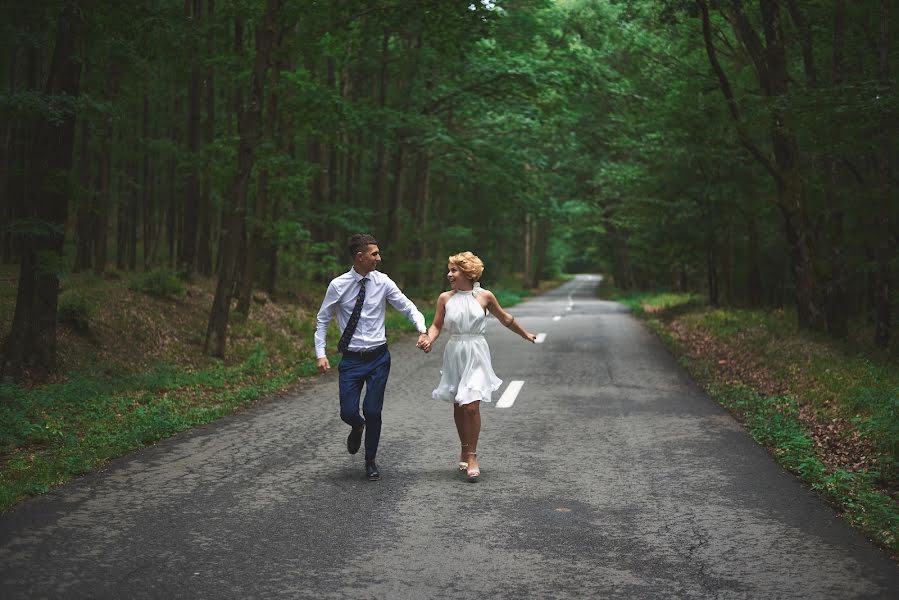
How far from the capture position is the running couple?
6.70 m

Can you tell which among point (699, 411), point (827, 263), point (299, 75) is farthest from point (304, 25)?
point (827, 263)

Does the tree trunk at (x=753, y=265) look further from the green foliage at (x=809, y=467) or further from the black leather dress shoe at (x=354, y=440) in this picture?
the black leather dress shoe at (x=354, y=440)

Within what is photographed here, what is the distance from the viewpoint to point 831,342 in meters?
15.4

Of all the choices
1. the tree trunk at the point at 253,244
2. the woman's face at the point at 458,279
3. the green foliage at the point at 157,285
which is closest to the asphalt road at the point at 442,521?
the woman's face at the point at 458,279

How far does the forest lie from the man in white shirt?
16.9ft

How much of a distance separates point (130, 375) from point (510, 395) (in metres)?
5.59

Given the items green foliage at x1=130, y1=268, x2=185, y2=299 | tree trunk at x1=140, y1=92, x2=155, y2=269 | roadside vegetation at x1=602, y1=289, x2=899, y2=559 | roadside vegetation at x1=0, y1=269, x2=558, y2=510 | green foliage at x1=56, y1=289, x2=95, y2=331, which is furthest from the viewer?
tree trunk at x1=140, y1=92, x2=155, y2=269

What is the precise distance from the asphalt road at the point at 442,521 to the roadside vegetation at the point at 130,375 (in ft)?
1.83

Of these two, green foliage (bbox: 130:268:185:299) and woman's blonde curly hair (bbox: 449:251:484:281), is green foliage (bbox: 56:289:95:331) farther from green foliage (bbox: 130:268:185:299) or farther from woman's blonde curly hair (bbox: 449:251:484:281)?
woman's blonde curly hair (bbox: 449:251:484:281)

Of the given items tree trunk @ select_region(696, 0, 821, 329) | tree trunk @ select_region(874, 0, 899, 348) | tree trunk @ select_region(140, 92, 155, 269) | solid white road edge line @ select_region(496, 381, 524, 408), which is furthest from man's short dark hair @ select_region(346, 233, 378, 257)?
tree trunk @ select_region(140, 92, 155, 269)

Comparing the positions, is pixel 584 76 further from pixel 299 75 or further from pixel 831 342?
pixel 831 342

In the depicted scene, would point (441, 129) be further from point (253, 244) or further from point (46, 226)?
point (46, 226)

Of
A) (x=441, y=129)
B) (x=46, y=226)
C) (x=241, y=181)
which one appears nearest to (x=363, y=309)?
(x=46, y=226)

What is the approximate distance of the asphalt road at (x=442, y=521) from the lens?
4340 millimetres
